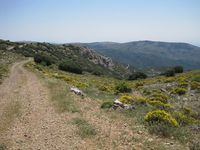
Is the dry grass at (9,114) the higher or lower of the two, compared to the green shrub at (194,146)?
lower

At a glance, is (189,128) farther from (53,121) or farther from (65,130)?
(53,121)

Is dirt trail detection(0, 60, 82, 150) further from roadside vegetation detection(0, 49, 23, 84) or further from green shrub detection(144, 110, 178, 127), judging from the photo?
roadside vegetation detection(0, 49, 23, 84)

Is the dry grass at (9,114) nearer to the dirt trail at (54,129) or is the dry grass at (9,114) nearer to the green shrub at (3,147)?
the dirt trail at (54,129)

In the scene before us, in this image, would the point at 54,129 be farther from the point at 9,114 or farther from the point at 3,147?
the point at 9,114

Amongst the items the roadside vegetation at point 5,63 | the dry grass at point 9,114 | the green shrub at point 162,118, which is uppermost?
the green shrub at point 162,118

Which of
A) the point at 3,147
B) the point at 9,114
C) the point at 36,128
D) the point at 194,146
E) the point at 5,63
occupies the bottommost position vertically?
the point at 5,63

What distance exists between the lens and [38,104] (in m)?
16.0

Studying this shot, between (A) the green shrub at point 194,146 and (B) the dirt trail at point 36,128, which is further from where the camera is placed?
(B) the dirt trail at point 36,128

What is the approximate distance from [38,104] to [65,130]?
5.69 m

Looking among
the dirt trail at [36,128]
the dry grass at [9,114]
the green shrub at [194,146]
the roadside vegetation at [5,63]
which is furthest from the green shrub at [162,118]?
the roadside vegetation at [5,63]

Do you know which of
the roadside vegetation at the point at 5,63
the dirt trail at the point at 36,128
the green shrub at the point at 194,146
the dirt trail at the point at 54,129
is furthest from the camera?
the roadside vegetation at the point at 5,63

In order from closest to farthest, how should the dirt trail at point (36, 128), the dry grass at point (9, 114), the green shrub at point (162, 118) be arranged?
the dirt trail at point (36, 128), the green shrub at point (162, 118), the dry grass at point (9, 114)

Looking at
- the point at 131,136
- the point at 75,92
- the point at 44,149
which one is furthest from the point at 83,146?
the point at 75,92

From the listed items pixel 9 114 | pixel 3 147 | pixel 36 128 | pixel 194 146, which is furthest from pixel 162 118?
pixel 9 114
